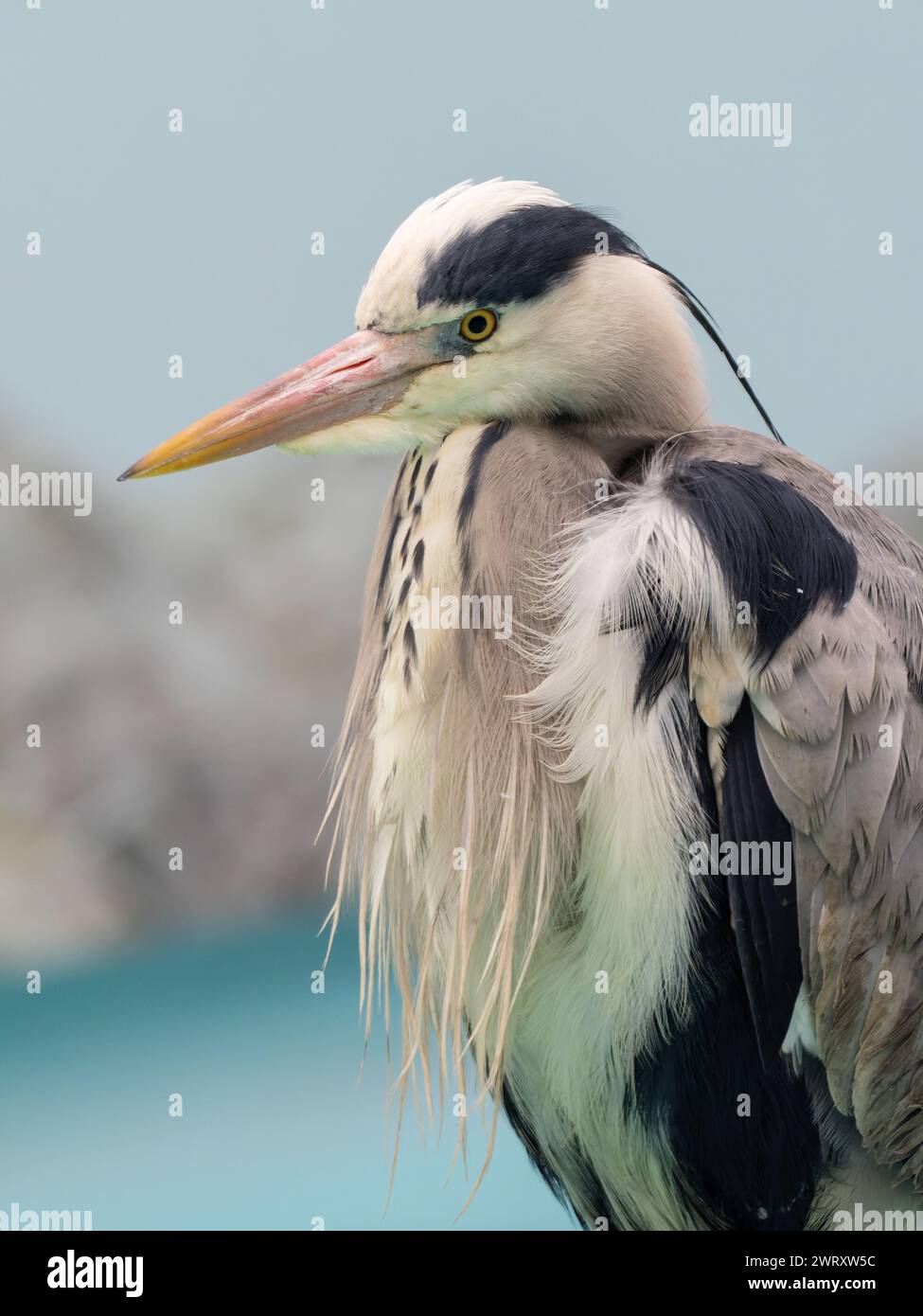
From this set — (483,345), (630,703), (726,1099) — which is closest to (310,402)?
(483,345)

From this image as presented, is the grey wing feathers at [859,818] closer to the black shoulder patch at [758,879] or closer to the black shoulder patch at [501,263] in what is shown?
the black shoulder patch at [758,879]

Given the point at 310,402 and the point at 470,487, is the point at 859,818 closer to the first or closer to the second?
the point at 470,487

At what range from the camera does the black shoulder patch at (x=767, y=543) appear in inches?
46.7

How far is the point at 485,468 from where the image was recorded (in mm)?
1218

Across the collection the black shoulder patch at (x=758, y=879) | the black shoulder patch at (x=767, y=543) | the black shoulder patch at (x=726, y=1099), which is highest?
the black shoulder patch at (x=767, y=543)

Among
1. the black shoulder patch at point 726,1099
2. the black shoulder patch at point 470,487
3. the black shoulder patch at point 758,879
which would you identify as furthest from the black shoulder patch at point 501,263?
the black shoulder patch at point 726,1099

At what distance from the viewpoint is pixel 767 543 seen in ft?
3.95

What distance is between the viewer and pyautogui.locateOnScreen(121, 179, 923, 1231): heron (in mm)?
1194

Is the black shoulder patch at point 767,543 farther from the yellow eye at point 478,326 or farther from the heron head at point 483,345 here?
the yellow eye at point 478,326

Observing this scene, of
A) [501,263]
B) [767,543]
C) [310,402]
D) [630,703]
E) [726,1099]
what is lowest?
[726,1099]

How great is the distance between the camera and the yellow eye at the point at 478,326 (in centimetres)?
122

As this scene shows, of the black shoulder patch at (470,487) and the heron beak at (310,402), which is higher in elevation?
the heron beak at (310,402)

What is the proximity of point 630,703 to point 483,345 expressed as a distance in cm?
33
